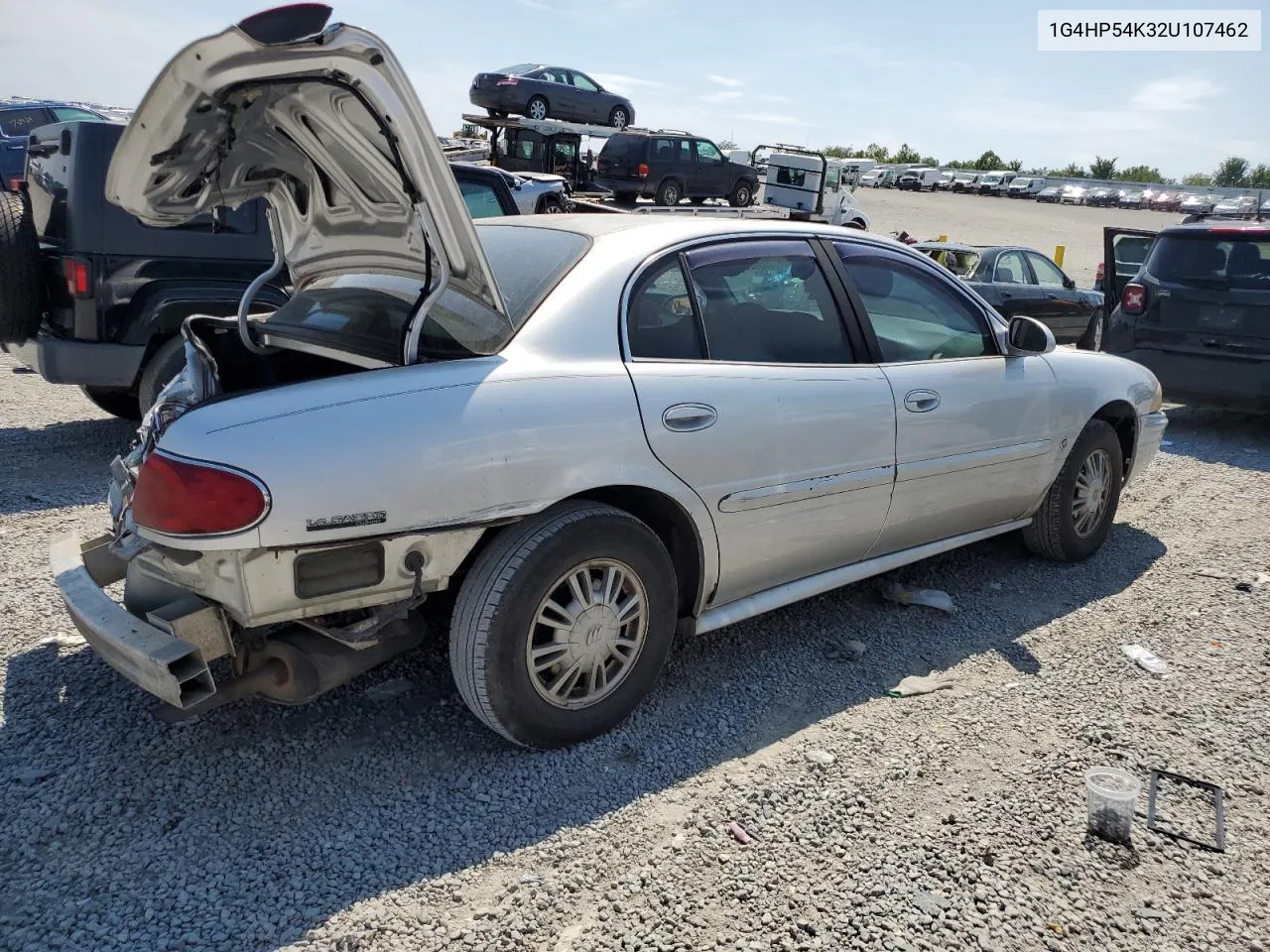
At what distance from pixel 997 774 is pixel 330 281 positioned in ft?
9.22

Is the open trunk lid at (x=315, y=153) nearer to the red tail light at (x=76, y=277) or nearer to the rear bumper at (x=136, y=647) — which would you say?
the rear bumper at (x=136, y=647)

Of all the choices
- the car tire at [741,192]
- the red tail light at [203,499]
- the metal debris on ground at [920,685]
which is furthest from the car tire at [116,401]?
the car tire at [741,192]

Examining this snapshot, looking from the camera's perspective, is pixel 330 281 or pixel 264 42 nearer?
pixel 264 42

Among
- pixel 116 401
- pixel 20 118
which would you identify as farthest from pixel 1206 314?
pixel 20 118

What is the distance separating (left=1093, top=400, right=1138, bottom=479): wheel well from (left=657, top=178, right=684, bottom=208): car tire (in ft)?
57.5

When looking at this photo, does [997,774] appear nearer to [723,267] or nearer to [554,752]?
[554,752]

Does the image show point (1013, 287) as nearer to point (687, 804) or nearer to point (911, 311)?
point (911, 311)

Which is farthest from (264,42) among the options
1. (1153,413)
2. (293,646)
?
(1153,413)

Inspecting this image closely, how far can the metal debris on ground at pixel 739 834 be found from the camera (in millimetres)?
2684

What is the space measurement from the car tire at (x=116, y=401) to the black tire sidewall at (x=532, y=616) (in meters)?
4.68

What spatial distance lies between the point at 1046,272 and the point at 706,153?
11.5m

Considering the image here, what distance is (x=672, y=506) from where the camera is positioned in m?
3.15

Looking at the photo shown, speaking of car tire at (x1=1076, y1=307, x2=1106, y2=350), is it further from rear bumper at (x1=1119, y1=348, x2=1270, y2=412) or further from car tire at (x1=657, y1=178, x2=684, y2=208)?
car tire at (x1=657, y1=178, x2=684, y2=208)

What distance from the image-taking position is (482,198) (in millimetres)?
8430
